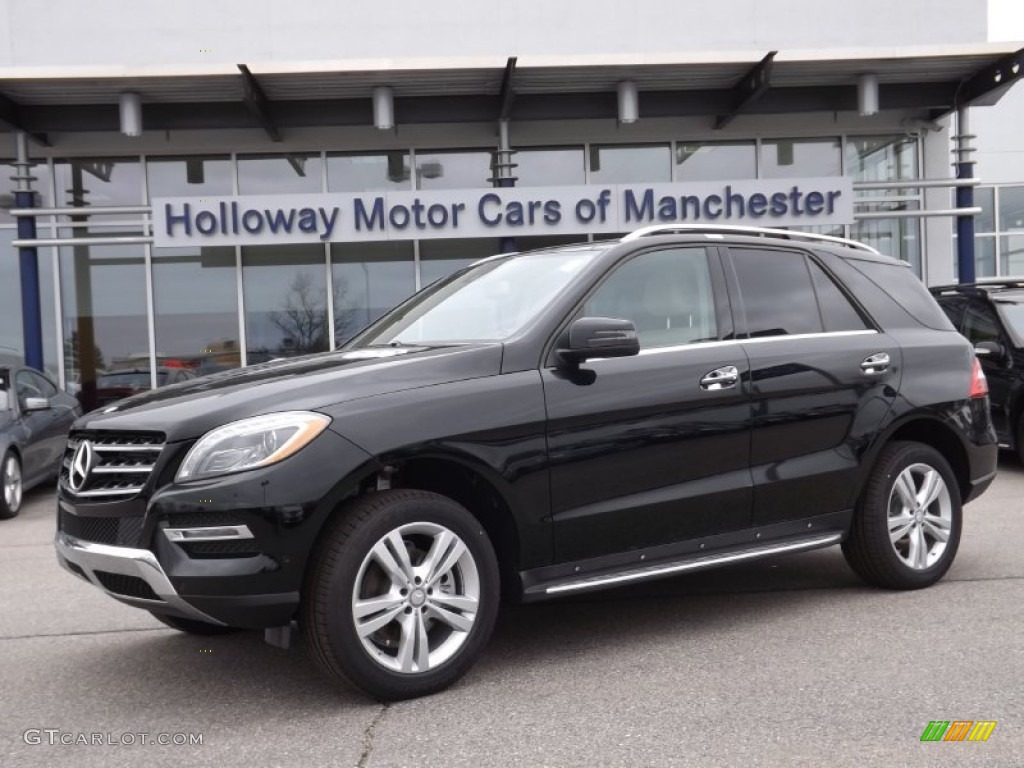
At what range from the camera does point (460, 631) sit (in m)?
3.80

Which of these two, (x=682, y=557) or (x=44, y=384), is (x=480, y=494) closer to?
(x=682, y=557)

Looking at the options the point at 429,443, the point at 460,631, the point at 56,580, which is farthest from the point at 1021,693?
the point at 56,580

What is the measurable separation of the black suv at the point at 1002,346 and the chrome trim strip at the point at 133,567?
8.55 m

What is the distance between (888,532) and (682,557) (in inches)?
50.7

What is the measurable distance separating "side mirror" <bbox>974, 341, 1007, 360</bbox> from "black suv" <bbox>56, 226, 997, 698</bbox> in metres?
4.82

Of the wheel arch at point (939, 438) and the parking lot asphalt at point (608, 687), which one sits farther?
the wheel arch at point (939, 438)

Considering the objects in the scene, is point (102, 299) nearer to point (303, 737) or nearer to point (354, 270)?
point (354, 270)

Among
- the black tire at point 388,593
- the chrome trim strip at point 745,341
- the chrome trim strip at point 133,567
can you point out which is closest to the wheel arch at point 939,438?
the chrome trim strip at point 745,341

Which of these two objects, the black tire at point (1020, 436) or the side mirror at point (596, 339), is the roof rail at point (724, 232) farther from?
the black tire at point (1020, 436)

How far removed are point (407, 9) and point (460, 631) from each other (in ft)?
41.6

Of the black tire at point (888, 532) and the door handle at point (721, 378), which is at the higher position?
the door handle at point (721, 378)

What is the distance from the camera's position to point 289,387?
369 cm

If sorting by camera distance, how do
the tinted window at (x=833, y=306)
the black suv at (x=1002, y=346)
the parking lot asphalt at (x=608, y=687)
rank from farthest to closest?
the black suv at (x=1002, y=346) < the tinted window at (x=833, y=306) < the parking lot asphalt at (x=608, y=687)

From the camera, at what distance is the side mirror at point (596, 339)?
13.2ft
